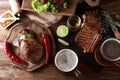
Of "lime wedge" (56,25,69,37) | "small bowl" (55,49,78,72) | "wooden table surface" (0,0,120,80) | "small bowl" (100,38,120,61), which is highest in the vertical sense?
"lime wedge" (56,25,69,37)

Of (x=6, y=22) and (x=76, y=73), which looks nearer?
(x=76, y=73)

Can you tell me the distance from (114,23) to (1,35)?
670 mm

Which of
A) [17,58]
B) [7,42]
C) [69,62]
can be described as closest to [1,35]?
[7,42]

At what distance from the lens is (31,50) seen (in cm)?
165

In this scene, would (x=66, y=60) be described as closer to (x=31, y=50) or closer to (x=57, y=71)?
(x=57, y=71)

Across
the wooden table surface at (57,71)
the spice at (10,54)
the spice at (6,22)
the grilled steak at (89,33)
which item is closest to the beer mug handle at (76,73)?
the wooden table surface at (57,71)

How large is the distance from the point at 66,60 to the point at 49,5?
335 millimetres

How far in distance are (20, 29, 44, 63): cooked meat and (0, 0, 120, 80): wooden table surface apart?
0.24ft

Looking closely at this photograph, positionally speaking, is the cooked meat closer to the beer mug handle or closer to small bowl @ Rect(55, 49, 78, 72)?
small bowl @ Rect(55, 49, 78, 72)

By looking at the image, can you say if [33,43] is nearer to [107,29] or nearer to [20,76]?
[20,76]

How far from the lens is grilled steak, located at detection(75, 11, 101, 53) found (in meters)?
1.65

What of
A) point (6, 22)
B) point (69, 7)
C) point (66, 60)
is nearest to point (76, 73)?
point (66, 60)

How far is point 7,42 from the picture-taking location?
173cm

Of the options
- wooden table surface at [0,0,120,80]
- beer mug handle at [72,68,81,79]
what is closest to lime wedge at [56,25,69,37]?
wooden table surface at [0,0,120,80]
